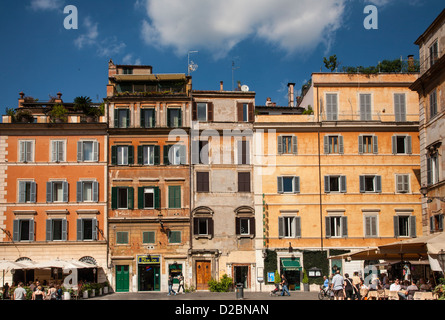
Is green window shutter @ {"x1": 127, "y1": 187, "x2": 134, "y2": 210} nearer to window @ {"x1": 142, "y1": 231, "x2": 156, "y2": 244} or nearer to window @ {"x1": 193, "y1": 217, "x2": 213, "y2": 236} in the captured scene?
window @ {"x1": 142, "y1": 231, "x2": 156, "y2": 244}

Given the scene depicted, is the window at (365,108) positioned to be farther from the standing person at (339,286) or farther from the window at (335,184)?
the standing person at (339,286)

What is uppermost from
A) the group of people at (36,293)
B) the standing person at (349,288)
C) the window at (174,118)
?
the window at (174,118)

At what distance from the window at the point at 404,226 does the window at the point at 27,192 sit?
90.1 feet

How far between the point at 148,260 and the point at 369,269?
16.3m

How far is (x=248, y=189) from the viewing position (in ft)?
142

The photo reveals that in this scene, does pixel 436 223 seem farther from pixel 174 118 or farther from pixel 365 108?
pixel 174 118

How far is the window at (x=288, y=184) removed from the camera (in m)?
42.8

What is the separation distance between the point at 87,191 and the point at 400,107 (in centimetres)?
2535

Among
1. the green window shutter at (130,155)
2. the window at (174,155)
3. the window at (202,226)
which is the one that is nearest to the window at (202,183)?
the window at (174,155)

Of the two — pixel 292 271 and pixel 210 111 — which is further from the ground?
pixel 210 111

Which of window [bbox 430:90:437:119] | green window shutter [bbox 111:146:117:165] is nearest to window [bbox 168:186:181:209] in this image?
green window shutter [bbox 111:146:117:165]

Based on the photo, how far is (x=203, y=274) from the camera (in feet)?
138

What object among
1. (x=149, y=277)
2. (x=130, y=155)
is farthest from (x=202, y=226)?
(x=130, y=155)
